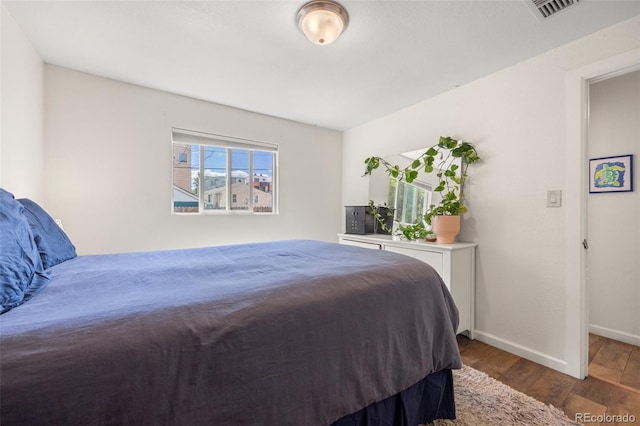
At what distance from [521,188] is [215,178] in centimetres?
298

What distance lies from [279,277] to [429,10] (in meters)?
1.76

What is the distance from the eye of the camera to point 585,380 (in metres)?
1.78

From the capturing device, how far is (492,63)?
2.17 m

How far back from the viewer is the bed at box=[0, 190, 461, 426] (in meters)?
Answer: 0.61

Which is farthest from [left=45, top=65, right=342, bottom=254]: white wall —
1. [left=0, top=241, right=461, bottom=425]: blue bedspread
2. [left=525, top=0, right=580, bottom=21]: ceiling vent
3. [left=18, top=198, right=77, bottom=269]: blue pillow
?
[left=525, top=0, right=580, bottom=21]: ceiling vent

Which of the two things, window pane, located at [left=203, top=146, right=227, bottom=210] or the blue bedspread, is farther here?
window pane, located at [left=203, top=146, right=227, bottom=210]

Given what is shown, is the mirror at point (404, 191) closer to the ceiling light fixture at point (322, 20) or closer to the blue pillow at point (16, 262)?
the ceiling light fixture at point (322, 20)

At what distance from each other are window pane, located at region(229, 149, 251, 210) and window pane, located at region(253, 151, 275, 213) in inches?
3.9

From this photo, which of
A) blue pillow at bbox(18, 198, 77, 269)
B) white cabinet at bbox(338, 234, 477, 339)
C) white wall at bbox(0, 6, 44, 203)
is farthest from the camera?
white cabinet at bbox(338, 234, 477, 339)

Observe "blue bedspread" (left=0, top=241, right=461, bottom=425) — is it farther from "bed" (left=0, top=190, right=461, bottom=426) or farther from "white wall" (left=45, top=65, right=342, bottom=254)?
"white wall" (left=45, top=65, right=342, bottom=254)

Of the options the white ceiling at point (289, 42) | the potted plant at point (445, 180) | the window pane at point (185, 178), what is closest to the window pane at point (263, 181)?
the window pane at point (185, 178)

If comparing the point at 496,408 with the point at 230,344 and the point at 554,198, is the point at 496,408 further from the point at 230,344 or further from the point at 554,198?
the point at 230,344

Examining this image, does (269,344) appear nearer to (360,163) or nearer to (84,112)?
(84,112)

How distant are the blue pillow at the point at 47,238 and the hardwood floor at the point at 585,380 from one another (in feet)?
8.65
